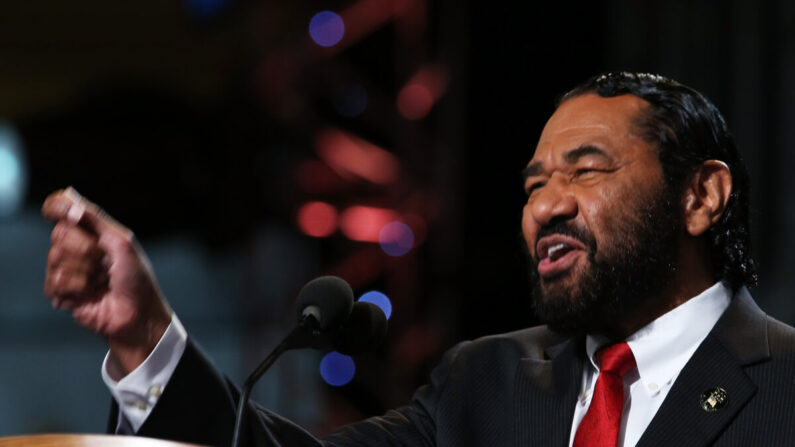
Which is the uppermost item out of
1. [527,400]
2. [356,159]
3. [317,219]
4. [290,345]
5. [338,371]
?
[290,345]

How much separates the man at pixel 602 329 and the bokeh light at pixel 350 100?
249cm

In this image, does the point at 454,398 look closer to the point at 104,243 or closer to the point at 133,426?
the point at 133,426

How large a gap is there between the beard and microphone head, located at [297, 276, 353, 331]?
1.56 feet

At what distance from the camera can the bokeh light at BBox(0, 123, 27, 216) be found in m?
6.29

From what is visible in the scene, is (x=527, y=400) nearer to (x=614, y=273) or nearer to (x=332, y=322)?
(x=614, y=273)

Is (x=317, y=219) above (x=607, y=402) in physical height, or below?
below

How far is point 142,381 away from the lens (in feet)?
4.56

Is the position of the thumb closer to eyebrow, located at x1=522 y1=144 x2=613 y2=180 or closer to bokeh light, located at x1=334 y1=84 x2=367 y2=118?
eyebrow, located at x1=522 y1=144 x2=613 y2=180

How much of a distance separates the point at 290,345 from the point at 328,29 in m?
3.02

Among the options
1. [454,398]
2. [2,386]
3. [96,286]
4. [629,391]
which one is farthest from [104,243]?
[2,386]

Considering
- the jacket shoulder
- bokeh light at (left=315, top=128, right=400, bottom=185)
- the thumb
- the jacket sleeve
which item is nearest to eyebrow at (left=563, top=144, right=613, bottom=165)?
the jacket shoulder

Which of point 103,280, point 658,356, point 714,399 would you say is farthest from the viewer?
point 658,356

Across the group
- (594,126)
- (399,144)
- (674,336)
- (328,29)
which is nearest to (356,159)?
(399,144)

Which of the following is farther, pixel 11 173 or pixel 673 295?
pixel 11 173
